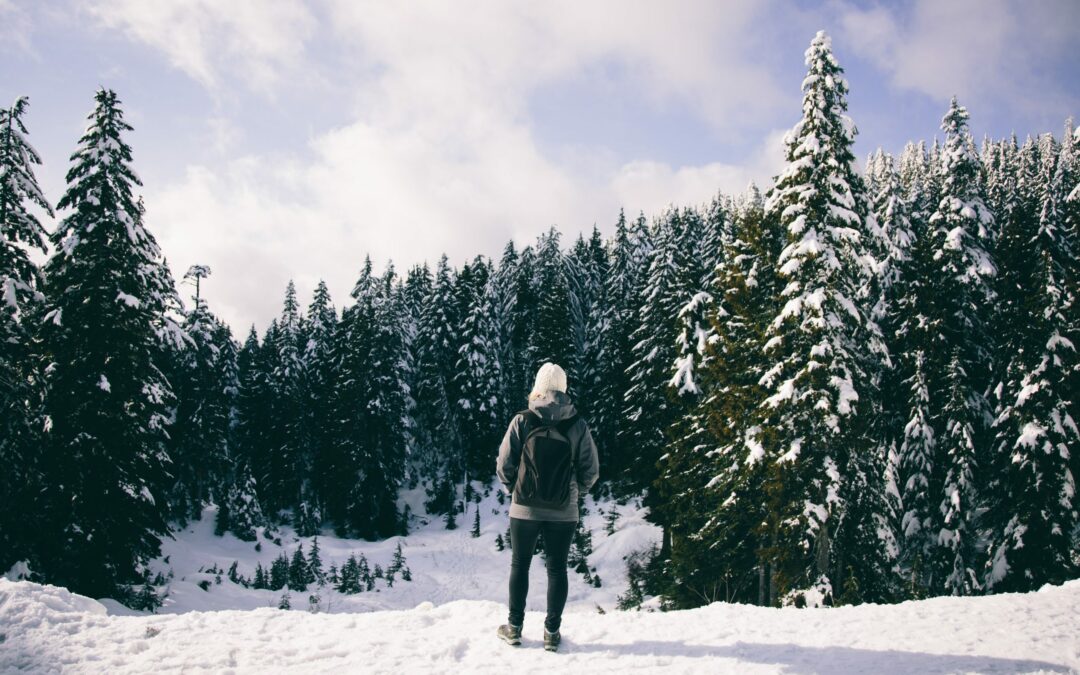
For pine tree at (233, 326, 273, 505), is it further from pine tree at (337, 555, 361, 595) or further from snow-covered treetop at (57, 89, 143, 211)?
snow-covered treetop at (57, 89, 143, 211)

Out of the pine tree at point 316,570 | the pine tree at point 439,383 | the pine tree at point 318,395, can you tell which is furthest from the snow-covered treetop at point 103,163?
the pine tree at point 439,383

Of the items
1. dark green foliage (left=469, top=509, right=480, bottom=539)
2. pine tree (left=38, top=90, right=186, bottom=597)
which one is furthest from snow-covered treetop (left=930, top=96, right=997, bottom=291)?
dark green foliage (left=469, top=509, right=480, bottom=539)

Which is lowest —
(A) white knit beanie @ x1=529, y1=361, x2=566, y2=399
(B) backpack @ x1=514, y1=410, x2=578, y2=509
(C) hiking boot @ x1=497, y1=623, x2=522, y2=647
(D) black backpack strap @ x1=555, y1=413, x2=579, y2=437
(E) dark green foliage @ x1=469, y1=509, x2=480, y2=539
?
(E) dark green foliage @ x1=469, y1=509, x2=480, y2=539

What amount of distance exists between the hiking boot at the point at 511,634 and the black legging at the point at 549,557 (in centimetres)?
19

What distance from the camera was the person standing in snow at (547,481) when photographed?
5.38 meters

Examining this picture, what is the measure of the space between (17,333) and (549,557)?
50.4ft

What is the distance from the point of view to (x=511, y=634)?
18.4ft

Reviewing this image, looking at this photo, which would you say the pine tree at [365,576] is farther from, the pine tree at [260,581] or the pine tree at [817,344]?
the pine tree at [817,344]

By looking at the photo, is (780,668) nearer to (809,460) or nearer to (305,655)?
(305,655)

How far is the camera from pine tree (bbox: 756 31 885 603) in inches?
587

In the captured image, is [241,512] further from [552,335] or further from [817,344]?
[817,344]

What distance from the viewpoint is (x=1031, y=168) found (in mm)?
100562

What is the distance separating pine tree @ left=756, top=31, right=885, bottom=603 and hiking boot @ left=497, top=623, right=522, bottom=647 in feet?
37.4

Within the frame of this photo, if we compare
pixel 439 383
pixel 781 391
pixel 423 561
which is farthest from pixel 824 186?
pixel 439 383
